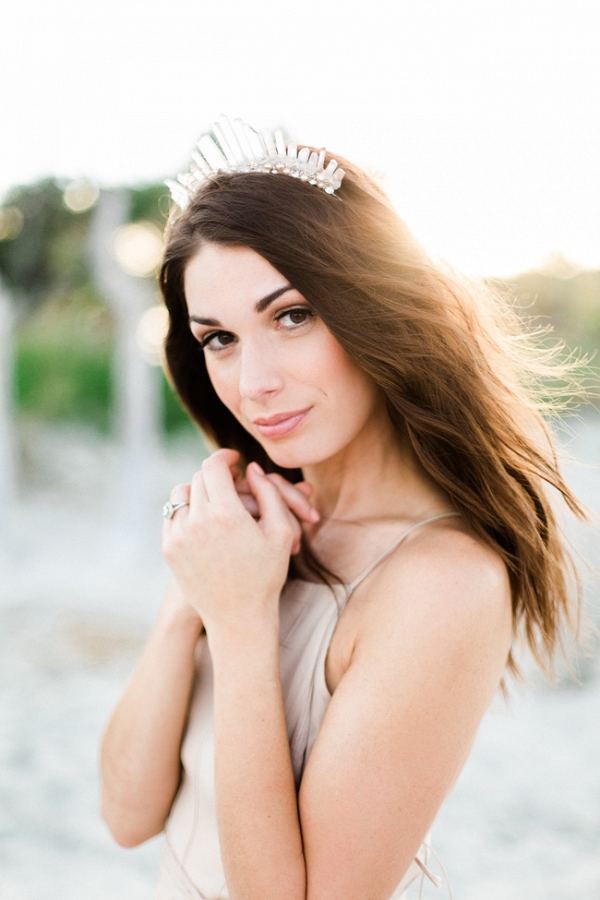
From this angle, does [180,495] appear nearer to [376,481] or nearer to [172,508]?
[172,508]

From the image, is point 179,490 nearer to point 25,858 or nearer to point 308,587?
point 308,587

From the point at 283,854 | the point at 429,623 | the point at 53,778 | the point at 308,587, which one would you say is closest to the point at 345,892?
the point at 283,854

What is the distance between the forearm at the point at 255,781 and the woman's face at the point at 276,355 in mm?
463

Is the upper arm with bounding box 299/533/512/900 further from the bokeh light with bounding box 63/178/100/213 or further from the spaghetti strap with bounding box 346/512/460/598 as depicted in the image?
the bokeh light with bounding box 63/178/100/213

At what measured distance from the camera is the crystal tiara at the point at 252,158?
152cm

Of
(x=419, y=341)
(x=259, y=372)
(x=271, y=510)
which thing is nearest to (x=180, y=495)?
(x=271, y=510)

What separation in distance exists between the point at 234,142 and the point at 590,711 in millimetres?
5379

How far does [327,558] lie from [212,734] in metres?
0.44

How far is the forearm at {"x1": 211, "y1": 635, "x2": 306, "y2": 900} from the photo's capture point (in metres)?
1.21

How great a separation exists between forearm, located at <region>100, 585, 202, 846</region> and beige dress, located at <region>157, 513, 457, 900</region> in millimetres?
47

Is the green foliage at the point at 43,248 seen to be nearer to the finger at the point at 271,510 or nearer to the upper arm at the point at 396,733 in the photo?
the finger at the point at 271,510

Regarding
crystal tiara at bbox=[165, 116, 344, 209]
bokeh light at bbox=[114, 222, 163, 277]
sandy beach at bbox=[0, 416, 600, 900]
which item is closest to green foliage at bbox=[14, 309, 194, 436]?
bokeh light at bbox=[114, 222, 163, 277]

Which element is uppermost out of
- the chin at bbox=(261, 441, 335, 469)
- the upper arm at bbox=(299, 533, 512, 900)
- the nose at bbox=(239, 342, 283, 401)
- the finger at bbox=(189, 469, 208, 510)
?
the nose at bbox=(239, 342, 283, 401)

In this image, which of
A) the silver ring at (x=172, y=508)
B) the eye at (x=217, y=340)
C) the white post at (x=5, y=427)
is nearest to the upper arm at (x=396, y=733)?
the silver ring at (x=172, y=508)
